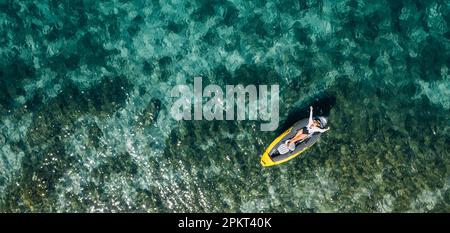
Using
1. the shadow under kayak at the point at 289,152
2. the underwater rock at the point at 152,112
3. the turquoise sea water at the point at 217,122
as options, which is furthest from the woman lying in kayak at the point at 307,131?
the underwater rock at the point at 152,112

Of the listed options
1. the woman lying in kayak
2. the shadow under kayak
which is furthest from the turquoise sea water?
the woman lying in kayak

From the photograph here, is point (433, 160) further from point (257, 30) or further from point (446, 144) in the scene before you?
point (257, 30)

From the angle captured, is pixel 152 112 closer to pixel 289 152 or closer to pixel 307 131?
pixel 289 152

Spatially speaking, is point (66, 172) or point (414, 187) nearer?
point (414, 187)

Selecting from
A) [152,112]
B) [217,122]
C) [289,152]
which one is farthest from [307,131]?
[152,112]

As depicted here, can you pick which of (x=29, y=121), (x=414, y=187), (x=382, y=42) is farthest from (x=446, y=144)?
(x=29, y=121)
